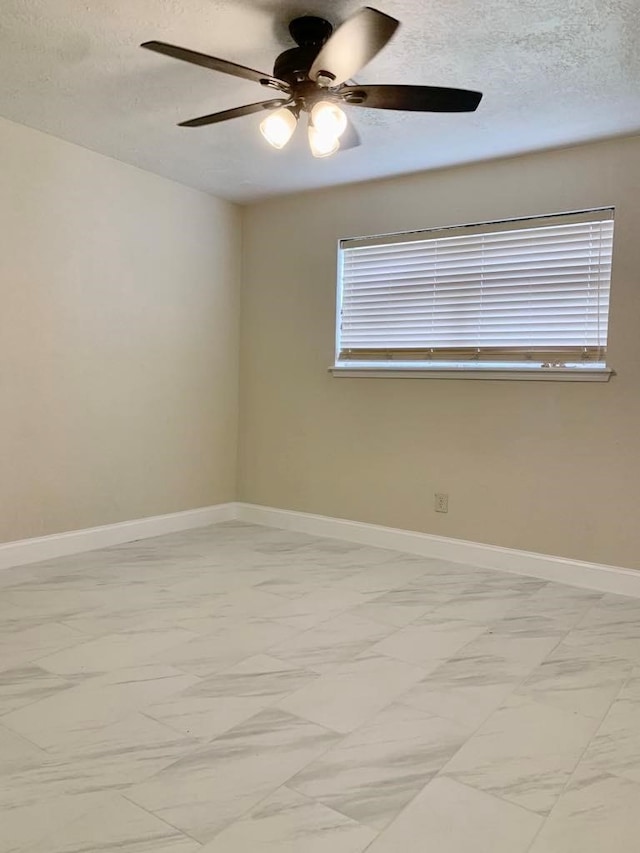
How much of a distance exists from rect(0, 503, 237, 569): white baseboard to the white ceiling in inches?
88.8

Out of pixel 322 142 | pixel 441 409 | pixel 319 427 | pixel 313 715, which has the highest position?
pixel 322 142

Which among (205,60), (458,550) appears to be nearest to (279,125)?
(205,60)

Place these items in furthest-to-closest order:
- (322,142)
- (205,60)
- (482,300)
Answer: (482,300), (322,142), (205,60)

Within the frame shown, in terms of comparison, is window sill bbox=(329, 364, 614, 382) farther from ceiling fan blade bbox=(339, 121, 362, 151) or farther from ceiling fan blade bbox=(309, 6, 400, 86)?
ceiling fan blade bbox=(309, 6, 400, 86)

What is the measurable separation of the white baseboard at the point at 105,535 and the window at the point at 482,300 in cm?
146

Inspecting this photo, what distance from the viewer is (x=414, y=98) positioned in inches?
86.7

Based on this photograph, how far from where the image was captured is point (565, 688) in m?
2.24

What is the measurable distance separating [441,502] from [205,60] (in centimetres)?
274

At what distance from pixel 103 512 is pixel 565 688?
2813 millimetres

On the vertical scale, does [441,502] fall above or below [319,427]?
below

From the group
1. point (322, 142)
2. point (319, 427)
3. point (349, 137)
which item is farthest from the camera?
point (319, 427)

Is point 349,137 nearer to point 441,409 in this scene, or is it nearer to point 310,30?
point 310,30

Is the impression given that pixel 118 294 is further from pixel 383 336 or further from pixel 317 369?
pixel 383 336

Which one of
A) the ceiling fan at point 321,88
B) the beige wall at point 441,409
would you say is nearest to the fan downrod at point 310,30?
the ceiling fan at point 321,88
